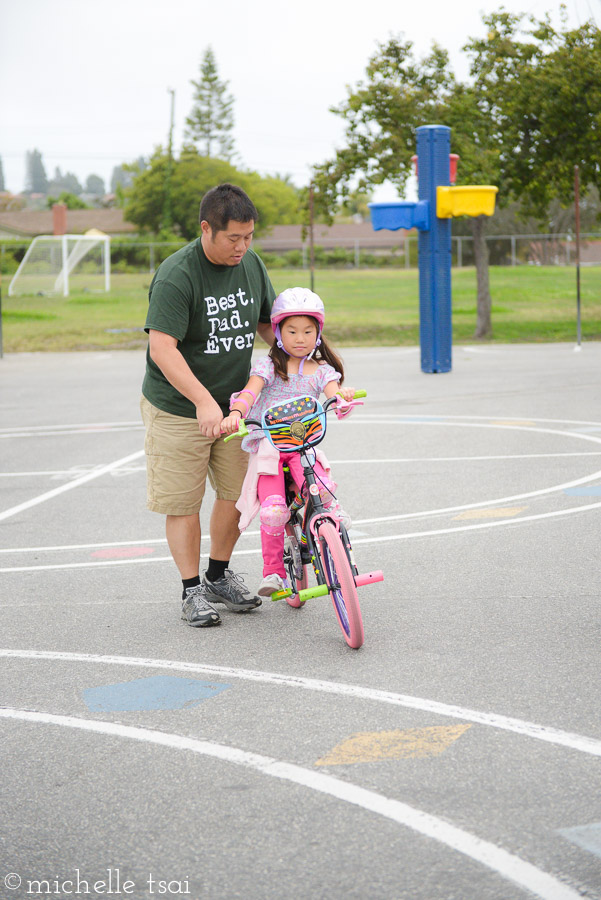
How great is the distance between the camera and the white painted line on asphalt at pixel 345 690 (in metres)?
3.88

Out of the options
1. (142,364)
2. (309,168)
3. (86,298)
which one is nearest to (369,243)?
(86,298)

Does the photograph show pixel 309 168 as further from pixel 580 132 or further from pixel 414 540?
pixel 414 540

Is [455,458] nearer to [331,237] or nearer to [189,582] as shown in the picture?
[189,582]

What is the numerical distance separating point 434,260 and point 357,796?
16.6m

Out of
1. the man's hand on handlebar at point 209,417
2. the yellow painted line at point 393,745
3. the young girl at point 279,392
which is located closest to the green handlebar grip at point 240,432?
the man's hand on handlebar at point 209,417

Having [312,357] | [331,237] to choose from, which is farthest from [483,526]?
[331,237]

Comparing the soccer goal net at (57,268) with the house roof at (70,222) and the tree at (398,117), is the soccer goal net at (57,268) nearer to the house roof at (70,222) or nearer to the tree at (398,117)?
the tree at (398,117)

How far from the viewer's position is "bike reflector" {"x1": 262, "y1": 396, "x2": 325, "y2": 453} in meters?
5.22

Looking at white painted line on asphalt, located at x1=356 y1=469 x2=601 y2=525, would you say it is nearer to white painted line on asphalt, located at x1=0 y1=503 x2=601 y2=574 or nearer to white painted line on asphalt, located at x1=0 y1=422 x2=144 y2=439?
white painted line on asphalt, located at x1=0 y1=503 x2=601 y2=574

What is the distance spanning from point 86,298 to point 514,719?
3859cm

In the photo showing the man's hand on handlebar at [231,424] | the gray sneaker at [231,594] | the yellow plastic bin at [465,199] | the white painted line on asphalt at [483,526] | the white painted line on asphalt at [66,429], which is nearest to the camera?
the man's hand on handlebar at [231,424]

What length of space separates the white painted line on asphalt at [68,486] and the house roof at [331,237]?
63729mm

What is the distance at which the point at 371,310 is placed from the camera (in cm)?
3628

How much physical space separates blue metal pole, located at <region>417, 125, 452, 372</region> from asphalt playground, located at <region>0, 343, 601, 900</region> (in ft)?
33.0
